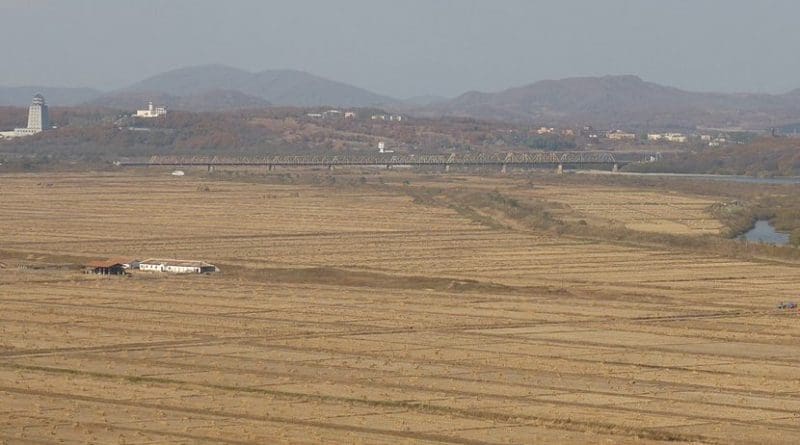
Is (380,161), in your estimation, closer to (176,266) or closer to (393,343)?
(176,266)

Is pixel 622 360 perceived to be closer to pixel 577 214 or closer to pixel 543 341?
pixel 543 341

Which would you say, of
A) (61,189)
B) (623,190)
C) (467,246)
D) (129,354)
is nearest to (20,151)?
(61,189)

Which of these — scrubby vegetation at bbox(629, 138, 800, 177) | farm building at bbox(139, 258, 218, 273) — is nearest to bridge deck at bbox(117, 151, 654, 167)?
scrubby vegetation at bbox(629, 138, 800, 177)

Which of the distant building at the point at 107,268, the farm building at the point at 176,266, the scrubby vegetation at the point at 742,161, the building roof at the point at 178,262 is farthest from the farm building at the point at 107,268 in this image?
the scrubby vegetation at the point at 742,161

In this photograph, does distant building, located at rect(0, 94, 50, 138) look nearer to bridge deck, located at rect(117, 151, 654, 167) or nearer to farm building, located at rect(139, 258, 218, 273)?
bridge deck, located at rect(117, 151, 654, 167)

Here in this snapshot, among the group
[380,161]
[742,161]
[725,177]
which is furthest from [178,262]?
[742,161]

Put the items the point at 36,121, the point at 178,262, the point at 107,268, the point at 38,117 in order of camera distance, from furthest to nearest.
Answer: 1. the point at 38,117
2. the point at 36,121
3. the point at 178,262
4. the point at 107,268
